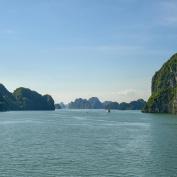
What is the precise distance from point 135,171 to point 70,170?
11.9m

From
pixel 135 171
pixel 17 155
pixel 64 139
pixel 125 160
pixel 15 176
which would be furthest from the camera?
pixel 64 139

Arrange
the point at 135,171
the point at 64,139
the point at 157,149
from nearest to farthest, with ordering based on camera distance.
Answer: the point at 135,171 → the point at 157,149 → the point at 64,139

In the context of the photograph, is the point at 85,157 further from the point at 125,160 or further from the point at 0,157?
the point at 0,157

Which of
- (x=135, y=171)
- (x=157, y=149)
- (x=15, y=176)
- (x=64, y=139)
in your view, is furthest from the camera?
(x=64, y=139)

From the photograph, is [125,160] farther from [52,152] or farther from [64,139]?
[64,139]

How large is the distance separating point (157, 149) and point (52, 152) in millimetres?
26953

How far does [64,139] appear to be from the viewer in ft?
444

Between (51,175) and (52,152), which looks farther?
(52,152)

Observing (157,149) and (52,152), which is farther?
(157,149)

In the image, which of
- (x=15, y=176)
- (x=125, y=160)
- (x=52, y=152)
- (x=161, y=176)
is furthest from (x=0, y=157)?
(x=161, y=176)

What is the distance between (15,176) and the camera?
7550 cm

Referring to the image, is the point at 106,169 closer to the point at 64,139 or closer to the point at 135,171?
the point at 135,171

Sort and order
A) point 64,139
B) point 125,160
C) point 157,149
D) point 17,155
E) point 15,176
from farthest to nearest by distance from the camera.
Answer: point 64,139 → point 157,149 → point 17,155 → point 125,160 → point 15,176

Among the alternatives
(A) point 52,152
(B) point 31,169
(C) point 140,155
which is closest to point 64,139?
(A) point 52,152
